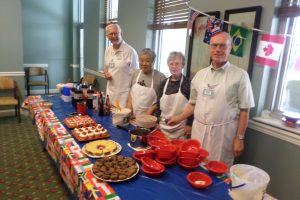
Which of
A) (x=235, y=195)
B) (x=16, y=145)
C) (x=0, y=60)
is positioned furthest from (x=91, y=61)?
(x=235, y=195)

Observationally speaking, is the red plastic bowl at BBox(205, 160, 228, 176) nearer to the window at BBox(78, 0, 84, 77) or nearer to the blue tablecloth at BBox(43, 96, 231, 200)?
the blue tablecloth at BBox(43, 96, 231, 200)

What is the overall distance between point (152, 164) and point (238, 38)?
137cm

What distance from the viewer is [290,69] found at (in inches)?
72.3

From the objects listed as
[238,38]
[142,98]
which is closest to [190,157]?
[142,98]

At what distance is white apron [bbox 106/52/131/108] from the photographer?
2.70 meters

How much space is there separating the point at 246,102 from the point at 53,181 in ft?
6.39

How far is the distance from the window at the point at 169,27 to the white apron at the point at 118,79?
782mm

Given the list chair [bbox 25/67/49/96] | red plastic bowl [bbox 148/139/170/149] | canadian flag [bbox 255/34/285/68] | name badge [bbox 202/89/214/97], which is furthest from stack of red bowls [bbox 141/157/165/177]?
chair [bbox 25/67/49/96]

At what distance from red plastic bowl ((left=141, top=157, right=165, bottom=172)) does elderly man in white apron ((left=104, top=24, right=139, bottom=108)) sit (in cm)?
147

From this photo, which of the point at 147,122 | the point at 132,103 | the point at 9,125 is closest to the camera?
the point at 147,122

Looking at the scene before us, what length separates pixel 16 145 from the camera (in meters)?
3.11

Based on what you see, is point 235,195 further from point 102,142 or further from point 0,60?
point 0,60

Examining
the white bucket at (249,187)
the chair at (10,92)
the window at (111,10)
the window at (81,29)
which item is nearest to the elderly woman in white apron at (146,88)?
the white bucket at (249,187)

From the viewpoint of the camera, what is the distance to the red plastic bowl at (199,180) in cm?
106
